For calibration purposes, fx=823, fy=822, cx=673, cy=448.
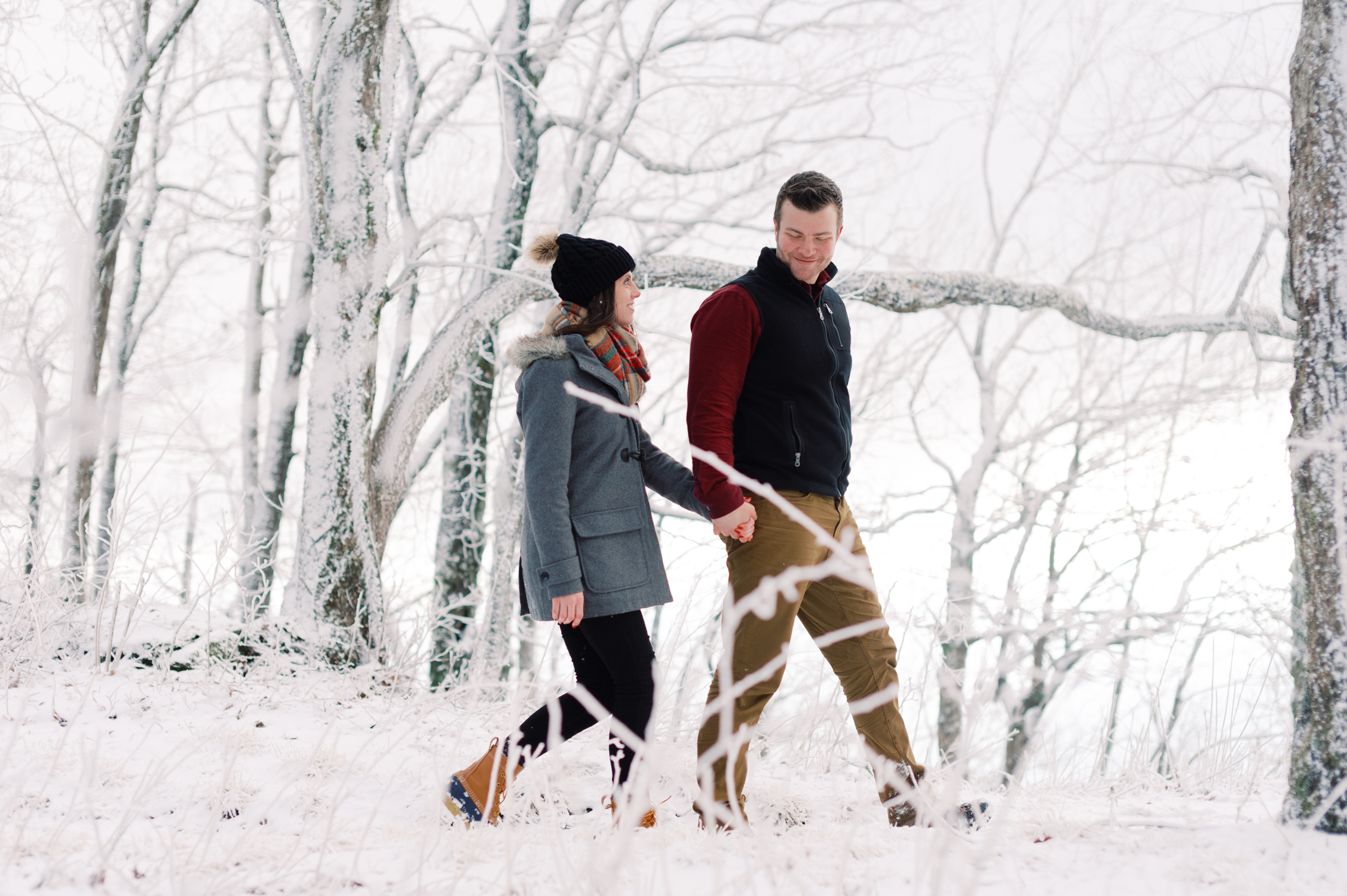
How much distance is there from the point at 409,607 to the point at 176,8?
5.00 m

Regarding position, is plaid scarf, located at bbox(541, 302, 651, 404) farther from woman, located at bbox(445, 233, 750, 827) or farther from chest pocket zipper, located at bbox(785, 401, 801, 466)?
chest pocket zipper, located at bbox(785, 401, 801, 466)

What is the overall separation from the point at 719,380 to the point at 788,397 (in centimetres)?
22

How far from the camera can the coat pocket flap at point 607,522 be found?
2.33 m

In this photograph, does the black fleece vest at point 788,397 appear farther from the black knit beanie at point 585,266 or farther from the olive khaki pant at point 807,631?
the black knit beanie at point 585,266

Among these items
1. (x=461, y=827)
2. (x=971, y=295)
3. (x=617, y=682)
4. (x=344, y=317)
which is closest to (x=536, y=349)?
(x=617, y=682)

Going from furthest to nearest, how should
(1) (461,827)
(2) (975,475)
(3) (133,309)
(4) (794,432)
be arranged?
(2) (975,475)
(3) (133,309)
(4) (794,432)
(1) (461,827)

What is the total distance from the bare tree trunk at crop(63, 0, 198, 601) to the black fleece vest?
609cm

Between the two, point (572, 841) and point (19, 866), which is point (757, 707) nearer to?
point (572, 841)

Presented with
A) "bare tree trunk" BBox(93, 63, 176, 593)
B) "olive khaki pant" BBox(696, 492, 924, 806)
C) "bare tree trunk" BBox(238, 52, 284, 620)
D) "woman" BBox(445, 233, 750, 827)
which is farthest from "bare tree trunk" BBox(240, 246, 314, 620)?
"olive khaki pant" BBox(696, 492, 924, 806)

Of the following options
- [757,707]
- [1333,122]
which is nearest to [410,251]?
[757,707]

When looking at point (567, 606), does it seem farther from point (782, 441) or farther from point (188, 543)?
point (188, 543)

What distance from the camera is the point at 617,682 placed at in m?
2.32

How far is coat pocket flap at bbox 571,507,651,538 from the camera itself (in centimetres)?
233

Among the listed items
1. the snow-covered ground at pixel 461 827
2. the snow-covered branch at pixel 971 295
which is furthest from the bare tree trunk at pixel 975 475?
the snow-covered ground at pixel 461 827
